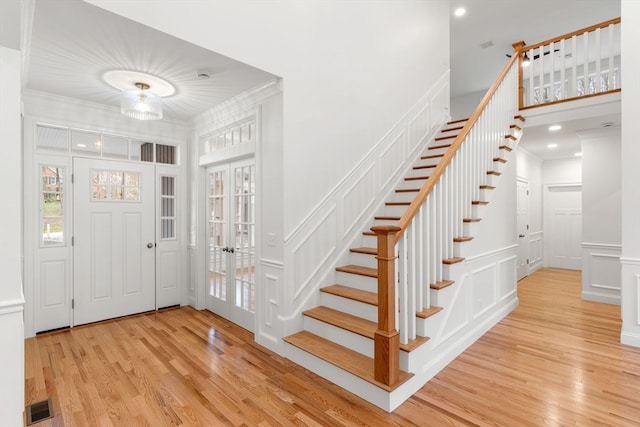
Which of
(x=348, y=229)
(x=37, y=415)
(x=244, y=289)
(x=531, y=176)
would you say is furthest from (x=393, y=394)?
(x=531, y=176)

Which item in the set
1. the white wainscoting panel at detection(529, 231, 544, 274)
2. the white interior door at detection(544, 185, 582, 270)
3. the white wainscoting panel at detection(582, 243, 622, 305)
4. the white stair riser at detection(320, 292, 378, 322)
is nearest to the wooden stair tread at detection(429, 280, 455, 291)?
the white stair riser at detection(320, 292, 378, 322)

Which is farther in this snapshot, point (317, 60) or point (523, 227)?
point (523, 227)

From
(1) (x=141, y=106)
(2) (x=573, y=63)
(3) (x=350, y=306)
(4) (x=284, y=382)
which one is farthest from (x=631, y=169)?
(1) (x=141, y=106)

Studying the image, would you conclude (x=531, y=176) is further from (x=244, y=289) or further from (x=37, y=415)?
(x=37, y=415)

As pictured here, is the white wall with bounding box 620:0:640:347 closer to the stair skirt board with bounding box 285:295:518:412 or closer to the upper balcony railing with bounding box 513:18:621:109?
the upper balcony railing with bounding box 513:18:621:109

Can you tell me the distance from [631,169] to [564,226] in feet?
16.1

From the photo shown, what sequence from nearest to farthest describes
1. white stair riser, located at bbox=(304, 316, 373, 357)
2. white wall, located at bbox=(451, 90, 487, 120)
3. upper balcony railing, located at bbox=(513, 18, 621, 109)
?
white stair riser, located at bbox=(304, 316, 373, 357) < upper balcony railing, located at bbox=(513, 18, 621, 109) < white wall, located at bbox=(451, 90, 487, 120)

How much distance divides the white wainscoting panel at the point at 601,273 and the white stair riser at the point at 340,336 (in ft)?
14.1

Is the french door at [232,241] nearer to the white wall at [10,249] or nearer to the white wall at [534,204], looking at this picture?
the white wall at [10,249]

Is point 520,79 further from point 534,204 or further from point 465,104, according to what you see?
point 465,104

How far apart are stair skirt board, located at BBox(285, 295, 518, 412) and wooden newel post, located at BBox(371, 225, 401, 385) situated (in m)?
0.14

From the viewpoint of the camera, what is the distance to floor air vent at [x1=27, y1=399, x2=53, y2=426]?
2159 mm

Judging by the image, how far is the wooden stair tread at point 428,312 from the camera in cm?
255

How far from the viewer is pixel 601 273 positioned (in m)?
4.82
